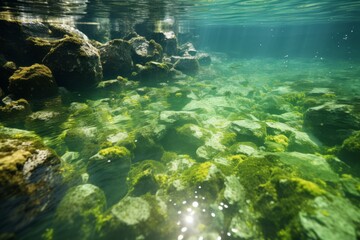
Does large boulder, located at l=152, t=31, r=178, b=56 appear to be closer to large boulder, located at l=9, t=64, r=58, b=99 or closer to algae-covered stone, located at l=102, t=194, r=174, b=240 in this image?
large boulder, located at l=9, t=64, r=58, b=99

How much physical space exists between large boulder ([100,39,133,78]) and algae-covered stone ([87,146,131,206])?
37.2 feet

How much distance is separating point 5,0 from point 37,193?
622 inches

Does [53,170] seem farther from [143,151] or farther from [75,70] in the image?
[75,70]

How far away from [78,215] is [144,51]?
682 inches

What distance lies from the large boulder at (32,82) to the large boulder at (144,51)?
29.4ft

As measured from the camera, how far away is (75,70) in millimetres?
11914

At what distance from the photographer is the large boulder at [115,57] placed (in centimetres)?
1541

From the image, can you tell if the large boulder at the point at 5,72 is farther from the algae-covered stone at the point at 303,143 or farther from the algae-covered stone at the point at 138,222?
the algae-covered stone at the point at 303,143

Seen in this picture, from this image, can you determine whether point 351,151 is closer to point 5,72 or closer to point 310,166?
point 310,166

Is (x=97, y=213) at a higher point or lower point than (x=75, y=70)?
lower

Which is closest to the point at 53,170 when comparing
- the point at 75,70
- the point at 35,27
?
the point at 75,70

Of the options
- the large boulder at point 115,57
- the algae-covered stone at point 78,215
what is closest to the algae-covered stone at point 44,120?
the algae-covered stone at point 78,215

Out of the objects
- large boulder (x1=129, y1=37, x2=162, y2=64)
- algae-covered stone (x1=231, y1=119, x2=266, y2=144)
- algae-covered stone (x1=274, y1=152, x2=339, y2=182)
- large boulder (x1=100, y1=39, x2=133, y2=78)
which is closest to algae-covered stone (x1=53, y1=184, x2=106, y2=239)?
algae-covered stone (x1=274, y1=152, x2=339, y2=182)

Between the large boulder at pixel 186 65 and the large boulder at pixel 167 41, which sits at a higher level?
the large boulder at pixel 167 41
